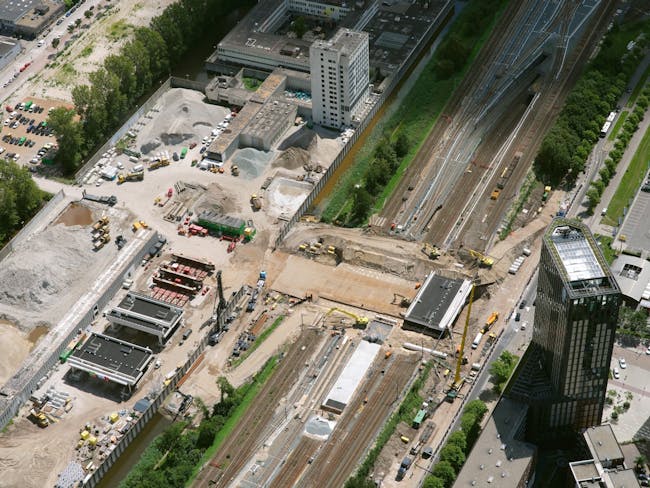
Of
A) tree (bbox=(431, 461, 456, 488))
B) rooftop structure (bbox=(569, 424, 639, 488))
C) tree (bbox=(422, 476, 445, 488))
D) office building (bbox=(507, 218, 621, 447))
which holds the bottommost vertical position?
tree (bbox=(422, 476, 445, 488))

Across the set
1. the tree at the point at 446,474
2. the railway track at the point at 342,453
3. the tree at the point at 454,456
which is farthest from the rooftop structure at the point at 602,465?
the railway track at the point at 342,453

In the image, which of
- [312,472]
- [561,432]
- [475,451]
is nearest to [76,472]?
[312,472]

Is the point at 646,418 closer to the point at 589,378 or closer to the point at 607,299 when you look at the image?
the point at 589,378

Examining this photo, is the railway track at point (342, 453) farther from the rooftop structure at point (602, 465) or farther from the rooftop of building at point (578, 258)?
the rooftop of building at point (578, 258)

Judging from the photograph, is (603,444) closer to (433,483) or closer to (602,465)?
(602,465)

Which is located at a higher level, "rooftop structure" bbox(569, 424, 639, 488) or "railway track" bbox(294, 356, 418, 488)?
"rooftop structure" bbox(569, 424, 639, 488)

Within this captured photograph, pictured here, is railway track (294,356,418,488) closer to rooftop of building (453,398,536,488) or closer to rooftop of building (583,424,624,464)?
rooftop of building (453,398,536,488)

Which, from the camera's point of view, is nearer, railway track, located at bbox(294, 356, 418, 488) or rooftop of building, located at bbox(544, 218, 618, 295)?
rooftop of building, located at bbox(544, 218, 618, 295)

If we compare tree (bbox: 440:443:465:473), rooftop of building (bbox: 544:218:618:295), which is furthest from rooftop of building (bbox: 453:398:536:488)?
rooftop of building (bbox: 544:218:618:295)
